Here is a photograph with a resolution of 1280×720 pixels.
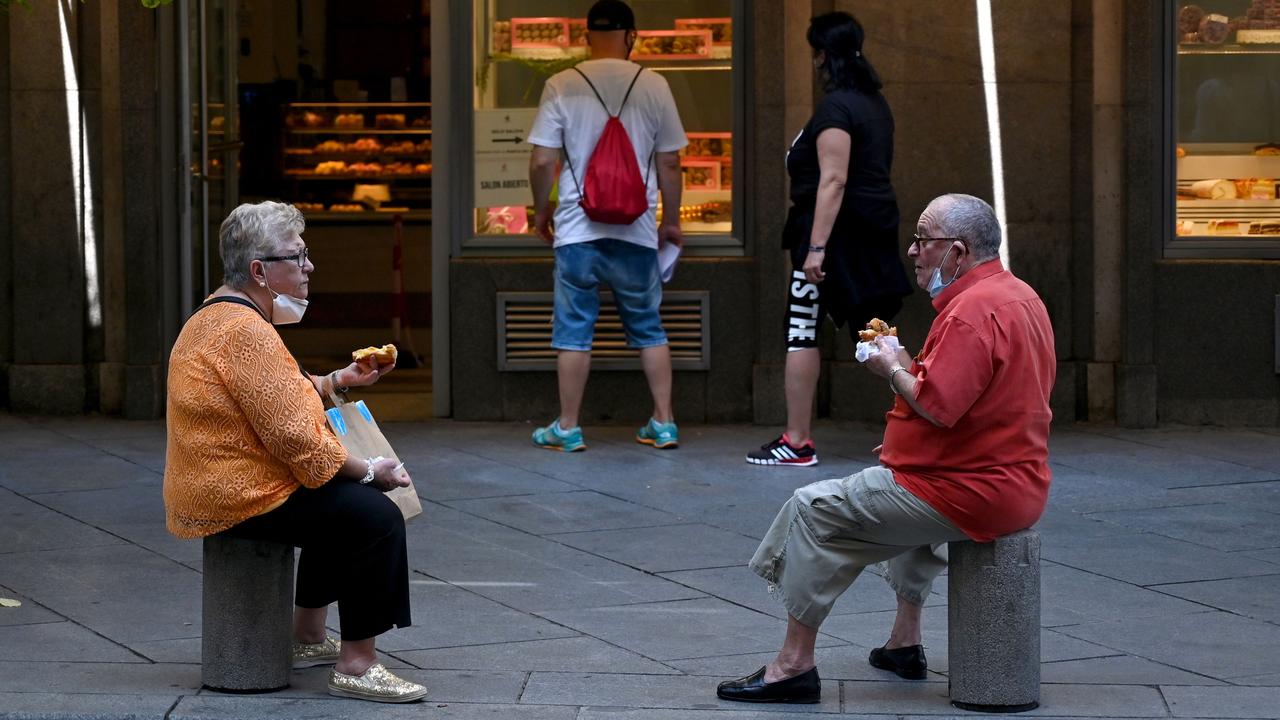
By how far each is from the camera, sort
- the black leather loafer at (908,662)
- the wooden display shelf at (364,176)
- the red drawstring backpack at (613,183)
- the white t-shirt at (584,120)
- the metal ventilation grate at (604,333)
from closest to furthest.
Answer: the black leather loafer at (908,662) → the red drawstring backpack at (613,183) → the white t-shirt at (584,120) → the metal ventilation grate at (604,333) → the wooden display shelf at (364,176)

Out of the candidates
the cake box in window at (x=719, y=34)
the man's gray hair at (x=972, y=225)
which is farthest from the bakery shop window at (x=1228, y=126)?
the man's gray hair at (x=972, y=225)

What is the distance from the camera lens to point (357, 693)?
17.2ft

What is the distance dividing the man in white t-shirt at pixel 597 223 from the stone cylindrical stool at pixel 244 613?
3.92m

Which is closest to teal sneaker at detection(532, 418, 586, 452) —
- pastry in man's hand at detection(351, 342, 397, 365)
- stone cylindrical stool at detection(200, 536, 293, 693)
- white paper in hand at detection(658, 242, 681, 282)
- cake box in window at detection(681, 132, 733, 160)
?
white paper in hand at detection(658, 242, 681, 282)

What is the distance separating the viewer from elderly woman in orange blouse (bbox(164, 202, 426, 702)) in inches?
198

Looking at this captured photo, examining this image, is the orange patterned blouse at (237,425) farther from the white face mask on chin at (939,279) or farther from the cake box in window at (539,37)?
the cake box in window at (539,37)

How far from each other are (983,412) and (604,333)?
4.90 m

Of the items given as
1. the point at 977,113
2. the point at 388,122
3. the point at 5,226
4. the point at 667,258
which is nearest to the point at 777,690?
the point at 667,258

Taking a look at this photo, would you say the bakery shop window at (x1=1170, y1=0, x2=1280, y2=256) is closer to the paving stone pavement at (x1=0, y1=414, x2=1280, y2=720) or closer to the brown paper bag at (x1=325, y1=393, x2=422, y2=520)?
the paving stone pavement at (x1=0, y1=414, x2=1280, y2=720)

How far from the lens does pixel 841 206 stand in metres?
8.53

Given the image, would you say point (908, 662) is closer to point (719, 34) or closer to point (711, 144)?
point (711, 144)

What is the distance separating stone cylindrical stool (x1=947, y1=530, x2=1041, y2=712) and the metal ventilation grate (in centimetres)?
470

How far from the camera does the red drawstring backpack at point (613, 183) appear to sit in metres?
8.90

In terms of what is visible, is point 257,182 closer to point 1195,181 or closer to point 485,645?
point 1195,181
